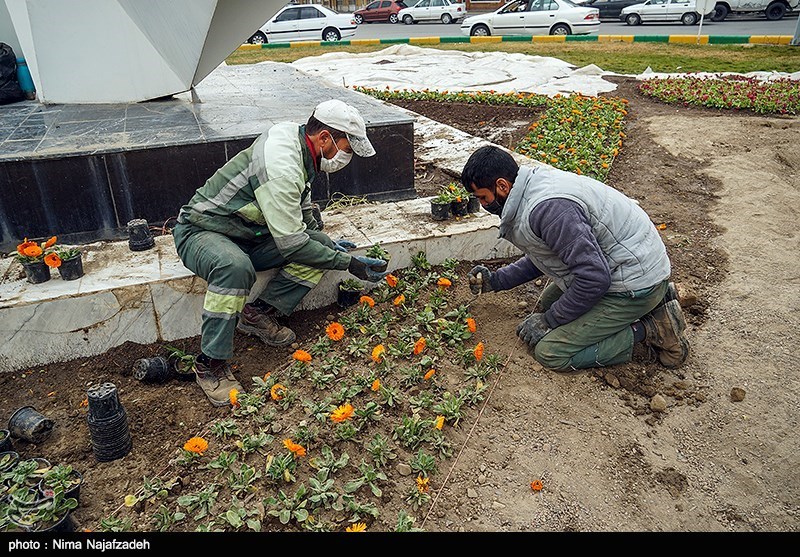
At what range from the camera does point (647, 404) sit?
3.21 m

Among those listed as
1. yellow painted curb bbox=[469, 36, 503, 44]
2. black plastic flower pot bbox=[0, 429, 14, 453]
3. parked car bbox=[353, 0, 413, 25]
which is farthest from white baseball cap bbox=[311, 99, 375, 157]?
parked car bbox=[353, 0, 413, 25]

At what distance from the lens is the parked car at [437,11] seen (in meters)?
27.0

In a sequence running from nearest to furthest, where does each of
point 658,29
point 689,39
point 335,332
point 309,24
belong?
point 335,332, point 689,39, point 658,29, point 309,24

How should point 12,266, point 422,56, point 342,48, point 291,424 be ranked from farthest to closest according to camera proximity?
point 342,48
point 422,56
point 12,266
point 291,424

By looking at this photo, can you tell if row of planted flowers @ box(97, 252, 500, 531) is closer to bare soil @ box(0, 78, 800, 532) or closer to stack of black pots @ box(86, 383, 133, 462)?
bare soil @ box(0, 78, 800, 532)

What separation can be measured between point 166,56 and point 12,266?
3.07 metres

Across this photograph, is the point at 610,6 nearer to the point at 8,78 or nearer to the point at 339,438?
the point at 8,78

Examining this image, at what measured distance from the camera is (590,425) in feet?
10.0

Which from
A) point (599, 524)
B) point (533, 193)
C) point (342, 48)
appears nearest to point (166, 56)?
point (533, 193)

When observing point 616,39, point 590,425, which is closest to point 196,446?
point 590,425

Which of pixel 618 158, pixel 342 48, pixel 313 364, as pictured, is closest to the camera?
pixel 313 364

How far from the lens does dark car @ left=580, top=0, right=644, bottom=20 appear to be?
23688 mm

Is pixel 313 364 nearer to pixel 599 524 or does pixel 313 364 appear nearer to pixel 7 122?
pixel 599 524

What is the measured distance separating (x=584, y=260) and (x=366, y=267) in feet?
4.39
